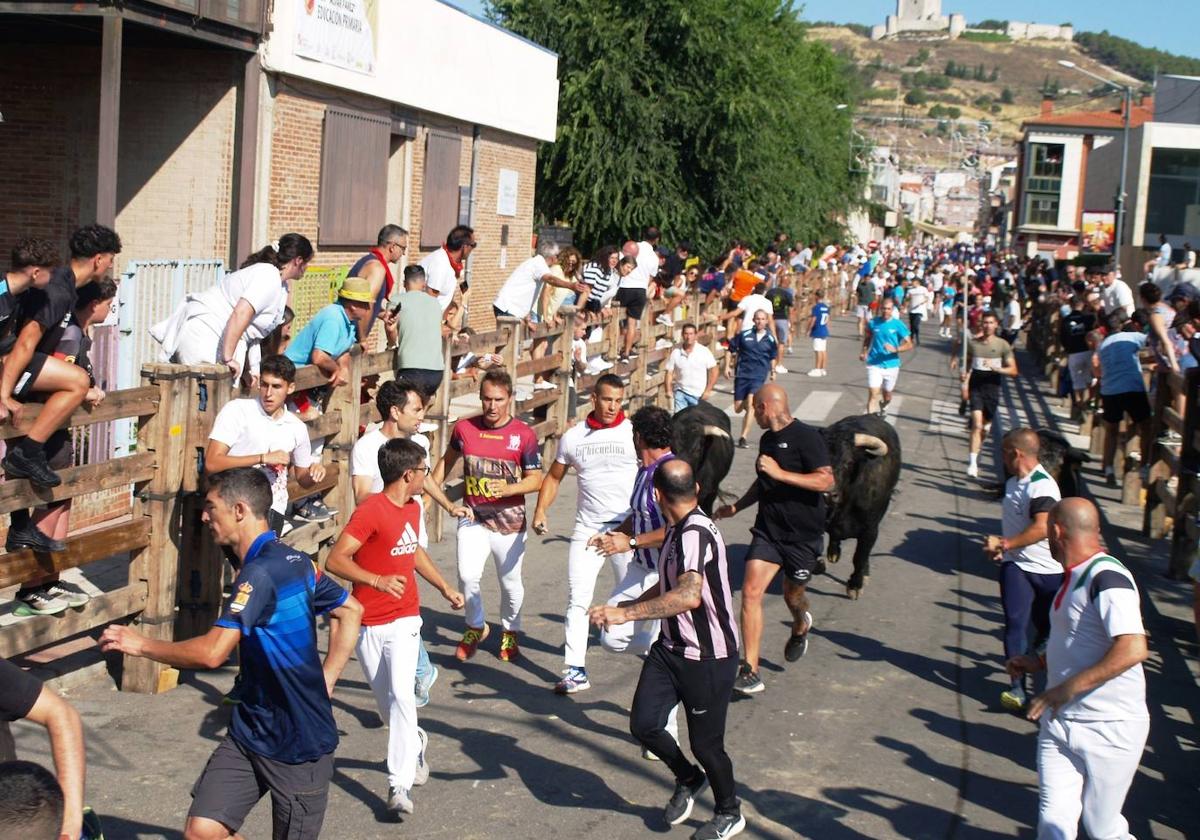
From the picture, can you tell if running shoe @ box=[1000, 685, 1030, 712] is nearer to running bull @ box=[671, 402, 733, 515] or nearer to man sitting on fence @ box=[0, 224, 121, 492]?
running bull @ box=[671, 402, 733, 515]

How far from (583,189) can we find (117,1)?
62.8 ft

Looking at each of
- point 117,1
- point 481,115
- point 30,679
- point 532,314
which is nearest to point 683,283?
point 481,115

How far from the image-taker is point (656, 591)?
25.3ft

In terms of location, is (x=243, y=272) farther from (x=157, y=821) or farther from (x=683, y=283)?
(x=683, y=283)

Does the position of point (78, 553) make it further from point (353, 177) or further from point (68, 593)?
point (353, 177)

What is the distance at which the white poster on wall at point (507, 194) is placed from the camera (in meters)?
25.1

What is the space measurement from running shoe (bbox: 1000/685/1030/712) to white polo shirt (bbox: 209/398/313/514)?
4.68m

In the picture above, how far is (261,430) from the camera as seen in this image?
8.38 meters

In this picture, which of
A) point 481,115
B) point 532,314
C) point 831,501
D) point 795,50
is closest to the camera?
point 831,501

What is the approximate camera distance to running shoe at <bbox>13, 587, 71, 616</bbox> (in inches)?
299

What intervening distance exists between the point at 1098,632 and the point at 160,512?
5.22 m

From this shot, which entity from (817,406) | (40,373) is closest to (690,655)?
(40,373)

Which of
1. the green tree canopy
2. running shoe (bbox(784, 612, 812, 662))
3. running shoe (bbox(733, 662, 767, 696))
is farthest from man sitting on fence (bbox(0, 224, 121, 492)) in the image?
the green tree canopy

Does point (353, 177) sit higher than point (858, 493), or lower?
higher
